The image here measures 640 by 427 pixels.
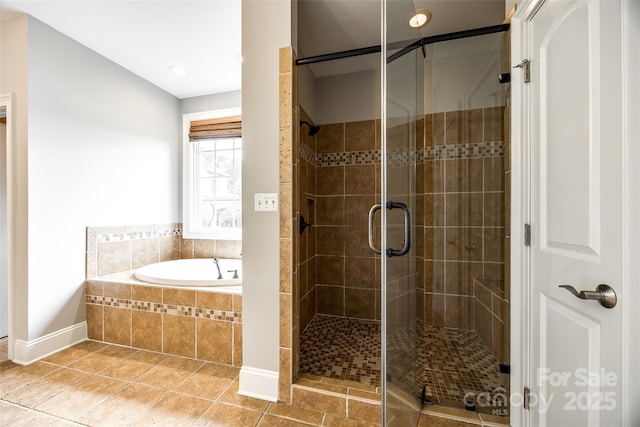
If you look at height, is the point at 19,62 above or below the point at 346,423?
above

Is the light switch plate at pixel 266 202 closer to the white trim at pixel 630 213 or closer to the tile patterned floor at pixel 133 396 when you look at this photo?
the tile patterned floor at pixel 133 396

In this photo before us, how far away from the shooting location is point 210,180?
3.38m

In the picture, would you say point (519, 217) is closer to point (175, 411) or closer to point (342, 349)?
point (342, 349)

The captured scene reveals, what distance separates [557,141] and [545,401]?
1.09 metres

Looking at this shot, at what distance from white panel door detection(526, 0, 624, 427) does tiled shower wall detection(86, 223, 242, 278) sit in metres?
2.78

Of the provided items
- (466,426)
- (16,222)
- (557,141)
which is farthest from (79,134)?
(466,426)

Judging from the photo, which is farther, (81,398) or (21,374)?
(21,374)

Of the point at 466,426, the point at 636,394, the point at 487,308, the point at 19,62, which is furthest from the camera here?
the point at 19,62

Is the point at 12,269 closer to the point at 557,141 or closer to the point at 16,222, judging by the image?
the point at 16,222

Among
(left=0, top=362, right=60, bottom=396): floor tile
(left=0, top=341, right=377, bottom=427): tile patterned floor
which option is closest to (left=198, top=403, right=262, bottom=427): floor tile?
(left=0, top=341, right=377, bottom=427): tile patterned floor

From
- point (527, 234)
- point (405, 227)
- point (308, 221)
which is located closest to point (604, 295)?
point (527, 234)

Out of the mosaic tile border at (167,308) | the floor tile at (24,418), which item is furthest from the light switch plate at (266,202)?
the floor tile at (24,418)

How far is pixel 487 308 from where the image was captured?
5.85 ft

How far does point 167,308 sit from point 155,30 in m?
2.22
